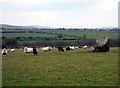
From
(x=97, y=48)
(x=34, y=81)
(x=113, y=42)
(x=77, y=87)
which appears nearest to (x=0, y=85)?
(x=34, y=81)

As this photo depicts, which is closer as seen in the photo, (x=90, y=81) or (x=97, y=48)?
(x=90, y=81)

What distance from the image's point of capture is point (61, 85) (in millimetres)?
14273

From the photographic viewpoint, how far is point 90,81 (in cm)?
1538

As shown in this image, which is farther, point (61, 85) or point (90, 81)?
point (90, 81)

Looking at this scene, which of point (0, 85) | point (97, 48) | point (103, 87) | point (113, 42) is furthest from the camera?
point (113, 42)

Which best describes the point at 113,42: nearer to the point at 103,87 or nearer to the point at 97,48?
the point at 97,48

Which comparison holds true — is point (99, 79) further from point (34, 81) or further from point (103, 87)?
point (34, 81)

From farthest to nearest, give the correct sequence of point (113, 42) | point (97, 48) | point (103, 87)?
point (113, 42)
point (97, 48)
point (103, 87)

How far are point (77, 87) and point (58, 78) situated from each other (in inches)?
122

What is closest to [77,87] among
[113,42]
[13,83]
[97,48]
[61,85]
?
[61,85]

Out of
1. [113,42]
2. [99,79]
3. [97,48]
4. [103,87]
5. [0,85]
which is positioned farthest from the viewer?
[113,42]

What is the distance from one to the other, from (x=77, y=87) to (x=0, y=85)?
15.5ft

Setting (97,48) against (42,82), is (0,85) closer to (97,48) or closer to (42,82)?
(42,82)

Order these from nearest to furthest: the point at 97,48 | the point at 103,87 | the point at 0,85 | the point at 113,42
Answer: the point at 103,87
the point at 0,85
the point at 97,48
the point at 113,42
